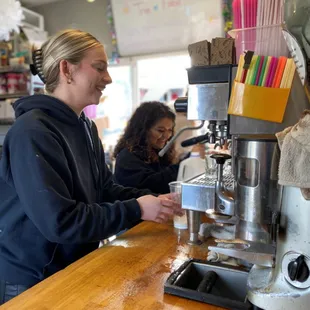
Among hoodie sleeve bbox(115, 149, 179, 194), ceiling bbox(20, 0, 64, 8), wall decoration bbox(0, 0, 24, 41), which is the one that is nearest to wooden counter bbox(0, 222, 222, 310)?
hoodie sleeve bbox(115, 149, 179, 194)

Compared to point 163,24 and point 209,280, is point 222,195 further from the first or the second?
point 163,24

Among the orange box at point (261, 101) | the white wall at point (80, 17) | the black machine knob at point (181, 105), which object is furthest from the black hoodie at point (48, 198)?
the white wall at point (80, 17)

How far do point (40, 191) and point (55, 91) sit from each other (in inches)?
15.6

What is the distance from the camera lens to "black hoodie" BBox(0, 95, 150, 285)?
84 cm

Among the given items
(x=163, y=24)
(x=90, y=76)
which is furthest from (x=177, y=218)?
(x=163, y=24)

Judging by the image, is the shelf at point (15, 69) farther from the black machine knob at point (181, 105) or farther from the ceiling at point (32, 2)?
the black machine knob at point (181, 105)

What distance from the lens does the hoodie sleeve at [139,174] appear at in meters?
1.70

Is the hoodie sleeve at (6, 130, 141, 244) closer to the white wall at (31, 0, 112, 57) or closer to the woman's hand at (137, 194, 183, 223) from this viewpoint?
the woman's hand at (137, 194, 183, 223)

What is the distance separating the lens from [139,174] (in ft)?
5.58

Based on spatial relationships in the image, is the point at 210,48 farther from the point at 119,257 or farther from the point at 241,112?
the point at 119,257

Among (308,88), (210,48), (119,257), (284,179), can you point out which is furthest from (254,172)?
(119,257)

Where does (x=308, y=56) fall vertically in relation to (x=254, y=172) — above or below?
above

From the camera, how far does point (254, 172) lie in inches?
26.0

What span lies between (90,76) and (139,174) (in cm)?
74
